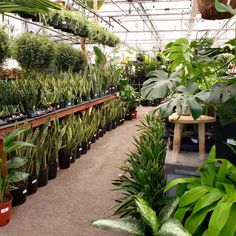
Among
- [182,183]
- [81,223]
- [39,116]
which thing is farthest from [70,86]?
[182,183]

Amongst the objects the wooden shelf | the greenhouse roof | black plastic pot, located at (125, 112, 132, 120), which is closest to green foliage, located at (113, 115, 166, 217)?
the wooden shelf

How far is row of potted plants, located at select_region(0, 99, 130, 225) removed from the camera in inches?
89.4

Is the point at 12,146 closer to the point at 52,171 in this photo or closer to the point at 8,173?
the point at 8,173

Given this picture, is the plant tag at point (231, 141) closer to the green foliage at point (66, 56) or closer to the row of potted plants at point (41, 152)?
the row of potted plants at point (41, 152)

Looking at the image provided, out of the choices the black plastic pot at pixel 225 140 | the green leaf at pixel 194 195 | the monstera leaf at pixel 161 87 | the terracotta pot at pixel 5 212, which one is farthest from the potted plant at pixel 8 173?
the black plastic pot at pixel 225 140

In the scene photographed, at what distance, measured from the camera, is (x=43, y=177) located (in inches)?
118

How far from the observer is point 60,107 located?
3.71 m

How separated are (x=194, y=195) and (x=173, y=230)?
0.86ft

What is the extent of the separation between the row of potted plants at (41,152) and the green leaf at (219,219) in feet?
4.85

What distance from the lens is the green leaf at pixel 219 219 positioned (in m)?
1.19

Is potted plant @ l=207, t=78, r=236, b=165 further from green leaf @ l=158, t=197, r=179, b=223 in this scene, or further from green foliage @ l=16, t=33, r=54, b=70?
green foliage @ l=16, t=33, r=54, b=70

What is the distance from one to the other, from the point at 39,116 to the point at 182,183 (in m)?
1.92

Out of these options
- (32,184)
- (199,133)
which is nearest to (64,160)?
(32,184)

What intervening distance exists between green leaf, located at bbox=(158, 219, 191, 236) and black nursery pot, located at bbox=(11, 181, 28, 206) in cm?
172
